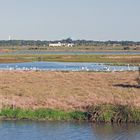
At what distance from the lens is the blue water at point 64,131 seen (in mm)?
26672

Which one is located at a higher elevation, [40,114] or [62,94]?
[62,94]

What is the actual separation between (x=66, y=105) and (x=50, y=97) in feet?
14.2

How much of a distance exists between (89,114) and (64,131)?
297 cm

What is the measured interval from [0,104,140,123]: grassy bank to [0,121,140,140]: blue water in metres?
0.70

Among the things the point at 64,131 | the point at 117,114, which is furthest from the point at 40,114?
the point at 117,114

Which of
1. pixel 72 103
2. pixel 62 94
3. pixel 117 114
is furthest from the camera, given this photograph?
pixel 62 94

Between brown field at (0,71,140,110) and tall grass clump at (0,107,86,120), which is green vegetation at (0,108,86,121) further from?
brown field at (0,71,140,110)

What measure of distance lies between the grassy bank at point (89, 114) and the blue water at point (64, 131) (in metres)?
0.70

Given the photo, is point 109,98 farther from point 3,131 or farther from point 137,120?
point 3,131

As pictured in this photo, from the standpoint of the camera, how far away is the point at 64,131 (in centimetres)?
2820

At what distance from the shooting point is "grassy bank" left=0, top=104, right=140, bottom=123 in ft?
98.3

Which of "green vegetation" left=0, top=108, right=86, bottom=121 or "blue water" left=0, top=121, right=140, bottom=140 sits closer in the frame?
"blue water" left=0, top=121, right=140, bottom=140

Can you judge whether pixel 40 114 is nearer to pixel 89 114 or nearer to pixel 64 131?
pixel 89 114

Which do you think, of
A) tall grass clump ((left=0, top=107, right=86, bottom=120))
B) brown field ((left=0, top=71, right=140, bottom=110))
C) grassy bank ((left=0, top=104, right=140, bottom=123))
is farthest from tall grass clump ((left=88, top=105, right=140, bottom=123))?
brown field ((left=0, top=71, right=140, bottom=110))
